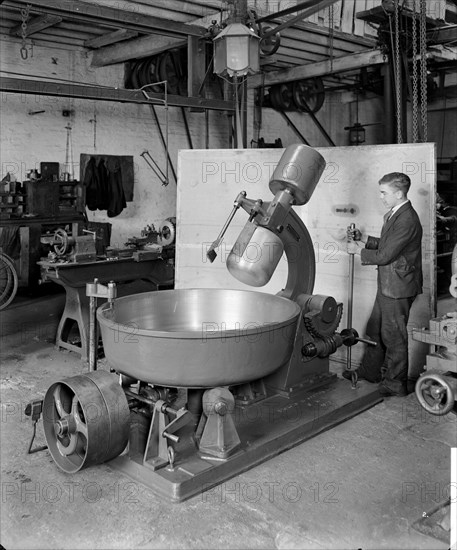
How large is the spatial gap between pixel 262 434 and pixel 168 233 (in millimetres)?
2341

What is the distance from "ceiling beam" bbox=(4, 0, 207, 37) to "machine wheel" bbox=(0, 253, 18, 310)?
178cm

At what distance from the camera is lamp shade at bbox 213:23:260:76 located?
386 centimetres

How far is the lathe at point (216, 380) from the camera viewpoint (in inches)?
92.5

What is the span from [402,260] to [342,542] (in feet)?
5.32

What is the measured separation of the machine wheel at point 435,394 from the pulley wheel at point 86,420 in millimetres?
1141

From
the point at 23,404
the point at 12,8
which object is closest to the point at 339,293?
the point at 23,404

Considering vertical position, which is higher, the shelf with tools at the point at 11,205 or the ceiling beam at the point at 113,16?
the ceiling beam at the point at 113,16

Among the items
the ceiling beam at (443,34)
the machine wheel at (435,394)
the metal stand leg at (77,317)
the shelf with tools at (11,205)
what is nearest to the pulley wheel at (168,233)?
the metal stand leg at (77,317)

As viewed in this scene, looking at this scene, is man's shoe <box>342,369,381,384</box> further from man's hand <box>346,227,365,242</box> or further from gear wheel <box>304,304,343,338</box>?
man's hand <box>346,227,365,242</box>

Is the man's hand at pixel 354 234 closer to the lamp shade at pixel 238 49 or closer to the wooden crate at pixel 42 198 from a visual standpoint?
the lamp shade at pixel 238 49

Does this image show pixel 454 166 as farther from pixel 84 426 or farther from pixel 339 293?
pixel 84 426

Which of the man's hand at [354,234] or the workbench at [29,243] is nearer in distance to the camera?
the man's hand at [354,234]

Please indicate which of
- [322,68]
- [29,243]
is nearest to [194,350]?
[29,243]

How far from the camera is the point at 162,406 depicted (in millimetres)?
2398
